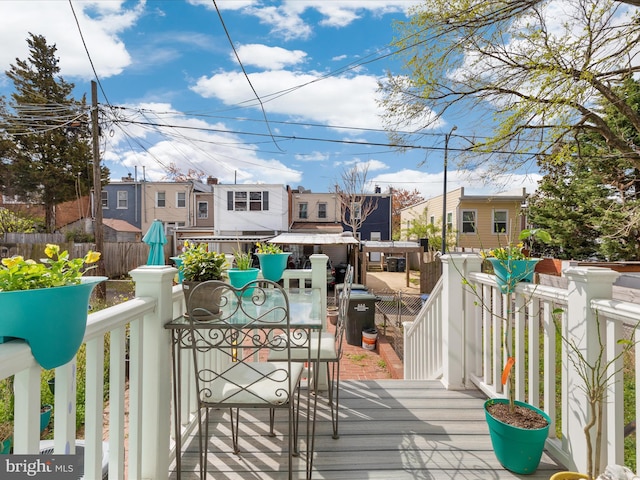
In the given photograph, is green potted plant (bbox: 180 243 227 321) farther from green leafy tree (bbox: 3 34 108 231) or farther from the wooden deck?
green leafy tree (bbox: 3 34 108 231)

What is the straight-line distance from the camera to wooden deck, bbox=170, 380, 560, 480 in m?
1.74

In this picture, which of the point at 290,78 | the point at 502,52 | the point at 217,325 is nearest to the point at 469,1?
the point at 502,52

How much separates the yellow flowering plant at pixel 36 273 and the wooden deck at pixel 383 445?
1.48 meters

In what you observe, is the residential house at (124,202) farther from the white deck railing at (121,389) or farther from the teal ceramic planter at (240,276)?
the white deck railing at (121,389)

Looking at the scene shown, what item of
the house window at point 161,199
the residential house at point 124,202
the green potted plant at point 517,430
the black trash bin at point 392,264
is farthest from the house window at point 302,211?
the green potted plant at point 517,430

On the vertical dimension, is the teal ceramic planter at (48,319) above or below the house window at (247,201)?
below

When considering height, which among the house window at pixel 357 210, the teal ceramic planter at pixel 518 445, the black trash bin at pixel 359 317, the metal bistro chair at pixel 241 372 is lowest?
the black trash bin at pixel 359 317

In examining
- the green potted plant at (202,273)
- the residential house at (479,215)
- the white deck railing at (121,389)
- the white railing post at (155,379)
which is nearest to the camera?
the white deck railing at (121,389)

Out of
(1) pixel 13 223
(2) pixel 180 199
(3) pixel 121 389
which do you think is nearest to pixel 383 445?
(3) pixel 121 389

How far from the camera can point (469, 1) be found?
164 inches

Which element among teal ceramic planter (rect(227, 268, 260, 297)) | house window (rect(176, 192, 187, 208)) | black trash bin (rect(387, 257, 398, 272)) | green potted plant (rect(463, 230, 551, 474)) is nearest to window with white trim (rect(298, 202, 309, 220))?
black trash bin (rect(387, 257, 398, 272))

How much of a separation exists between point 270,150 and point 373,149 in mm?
3310

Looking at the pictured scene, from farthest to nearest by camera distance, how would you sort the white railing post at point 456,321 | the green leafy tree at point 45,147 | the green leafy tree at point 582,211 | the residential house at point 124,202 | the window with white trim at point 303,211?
the window with white trim at point 303,211 → the residential house at point 124,202 → the green leafy tree at point 45,147 → the green leafy tree at point 582,211 → the white railing post at point 456,321

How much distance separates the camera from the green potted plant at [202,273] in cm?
169
